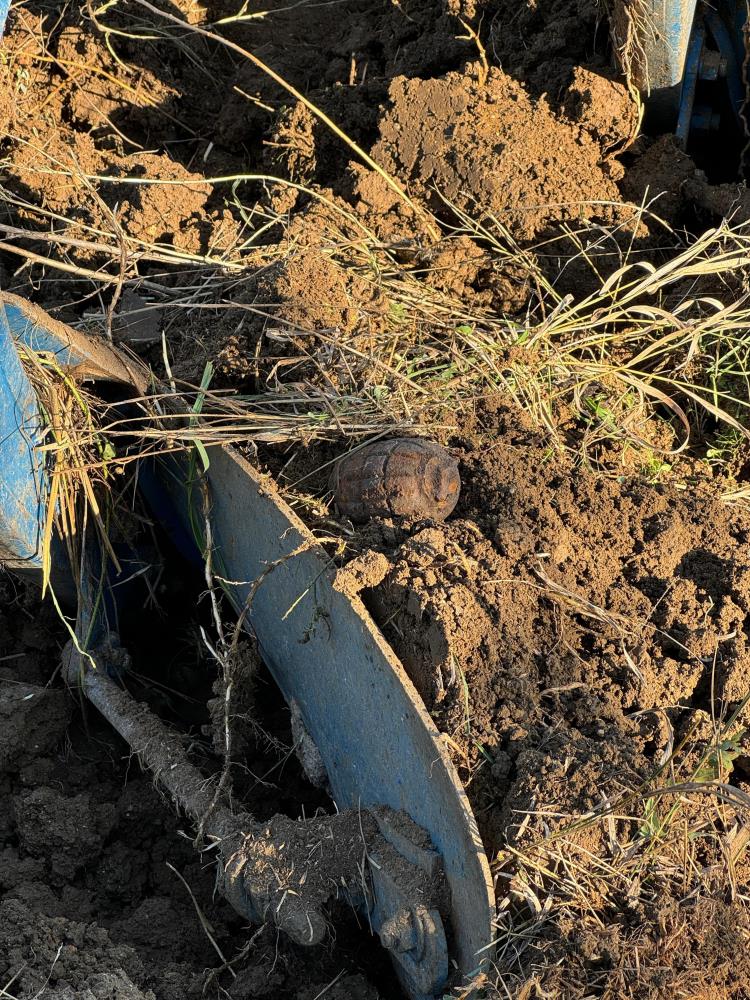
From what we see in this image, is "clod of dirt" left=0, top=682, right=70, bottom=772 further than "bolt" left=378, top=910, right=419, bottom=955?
Yes

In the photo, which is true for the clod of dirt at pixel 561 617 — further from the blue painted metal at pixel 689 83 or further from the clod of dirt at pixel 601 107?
the blue painted metal at pixel 689 83

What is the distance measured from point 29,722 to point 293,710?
70 centimetres

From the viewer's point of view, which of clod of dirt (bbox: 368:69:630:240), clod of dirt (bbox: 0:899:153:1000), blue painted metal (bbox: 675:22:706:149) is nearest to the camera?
clod of dirt (bbox: 0:899:153:1000)

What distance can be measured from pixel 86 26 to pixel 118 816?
2729mm

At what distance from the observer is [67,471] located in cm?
265

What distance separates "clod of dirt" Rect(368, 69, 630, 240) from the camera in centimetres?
327

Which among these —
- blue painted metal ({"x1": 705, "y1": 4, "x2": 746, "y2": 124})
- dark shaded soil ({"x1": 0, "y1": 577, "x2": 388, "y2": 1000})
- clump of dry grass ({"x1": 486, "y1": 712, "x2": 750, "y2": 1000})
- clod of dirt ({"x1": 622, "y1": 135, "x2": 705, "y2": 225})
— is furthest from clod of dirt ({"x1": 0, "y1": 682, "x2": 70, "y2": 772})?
blue painted metal ({"x1": 705, "y1": 4, "x2": 746, "y2": 124})

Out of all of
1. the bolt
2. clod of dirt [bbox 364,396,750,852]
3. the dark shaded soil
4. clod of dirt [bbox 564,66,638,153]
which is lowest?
the dark shaded soil

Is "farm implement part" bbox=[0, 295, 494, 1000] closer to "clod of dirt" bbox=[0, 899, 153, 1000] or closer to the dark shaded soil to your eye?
the dark shaded soil

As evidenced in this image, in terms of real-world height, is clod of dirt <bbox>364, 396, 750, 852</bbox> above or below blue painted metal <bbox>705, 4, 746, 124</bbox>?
below

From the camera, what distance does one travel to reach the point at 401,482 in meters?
2.51

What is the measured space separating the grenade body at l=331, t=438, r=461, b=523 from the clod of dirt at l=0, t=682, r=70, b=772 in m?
0.97

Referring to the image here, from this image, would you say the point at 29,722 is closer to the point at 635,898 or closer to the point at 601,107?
the point at 635,898

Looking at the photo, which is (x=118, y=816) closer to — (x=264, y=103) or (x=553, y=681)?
(x=553, y=681)
